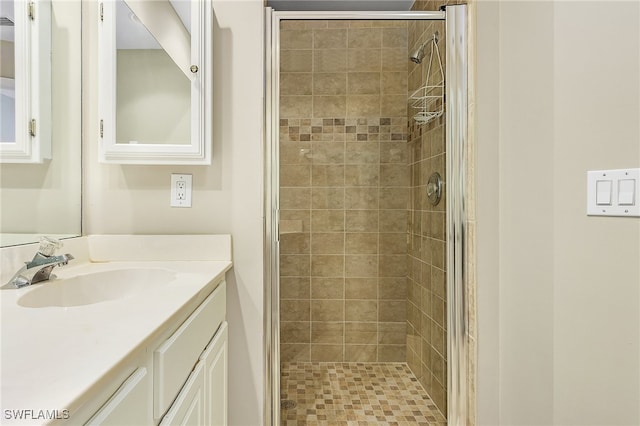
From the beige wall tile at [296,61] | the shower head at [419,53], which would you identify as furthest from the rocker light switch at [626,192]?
the beige wall tile at [296,61]

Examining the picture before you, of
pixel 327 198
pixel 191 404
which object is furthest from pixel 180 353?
pixel 327 198

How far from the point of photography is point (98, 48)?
1325 millimetres

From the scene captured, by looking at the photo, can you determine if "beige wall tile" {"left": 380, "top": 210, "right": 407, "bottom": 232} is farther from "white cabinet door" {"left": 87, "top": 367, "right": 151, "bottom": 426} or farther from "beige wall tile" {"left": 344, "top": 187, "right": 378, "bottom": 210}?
"white cabinet door" {"left": 87, "top": 367, "right": 151, "bottom": 426}

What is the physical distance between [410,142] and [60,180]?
147cm

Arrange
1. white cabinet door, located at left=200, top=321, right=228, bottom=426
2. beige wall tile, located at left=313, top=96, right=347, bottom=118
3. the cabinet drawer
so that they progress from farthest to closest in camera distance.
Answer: beige wall tile, located at left=313, top=96, right=347, bottom=118 → white cabinet door, located at left=200, top=321, right=228, bottom=426 → the cabinet drawer

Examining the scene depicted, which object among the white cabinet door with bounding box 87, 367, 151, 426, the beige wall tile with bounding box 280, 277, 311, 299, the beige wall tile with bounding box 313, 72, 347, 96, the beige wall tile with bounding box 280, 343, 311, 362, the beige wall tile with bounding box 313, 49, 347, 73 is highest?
the beige wall tile with bounding box 313, 49, 347, 73

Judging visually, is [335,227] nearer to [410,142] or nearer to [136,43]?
[410,142]

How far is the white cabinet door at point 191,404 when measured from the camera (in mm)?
787

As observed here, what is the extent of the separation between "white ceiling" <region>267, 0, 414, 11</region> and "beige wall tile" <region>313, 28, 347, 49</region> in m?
0.89

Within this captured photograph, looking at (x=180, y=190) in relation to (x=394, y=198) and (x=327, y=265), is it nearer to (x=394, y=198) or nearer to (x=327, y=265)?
(x=327, y=265)

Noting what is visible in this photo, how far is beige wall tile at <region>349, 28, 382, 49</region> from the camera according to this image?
5.40ft

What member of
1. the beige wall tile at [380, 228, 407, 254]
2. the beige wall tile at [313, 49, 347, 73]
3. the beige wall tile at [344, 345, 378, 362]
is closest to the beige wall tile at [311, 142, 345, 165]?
the beige wall tile at [313, 49, 347, 73]

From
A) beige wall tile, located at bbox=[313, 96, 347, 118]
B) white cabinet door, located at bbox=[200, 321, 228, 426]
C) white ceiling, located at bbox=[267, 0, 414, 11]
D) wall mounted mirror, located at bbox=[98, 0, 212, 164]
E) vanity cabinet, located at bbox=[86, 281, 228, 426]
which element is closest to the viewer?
vanity cabinet, located at bbox=[86, 281, 228, 426]

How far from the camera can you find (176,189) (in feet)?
4.57
